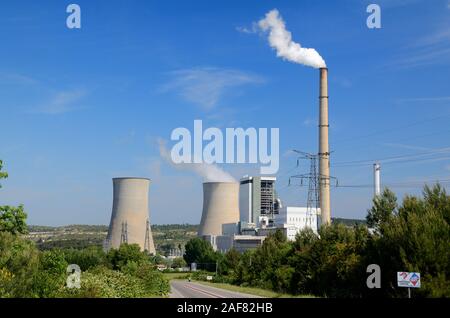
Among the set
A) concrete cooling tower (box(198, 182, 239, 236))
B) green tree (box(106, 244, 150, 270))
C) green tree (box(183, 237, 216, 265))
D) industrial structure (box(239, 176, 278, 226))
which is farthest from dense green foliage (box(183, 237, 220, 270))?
green tree (box(106, 244, 150, 270))

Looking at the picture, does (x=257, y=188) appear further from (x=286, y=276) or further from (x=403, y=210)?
(x=403, y=210)

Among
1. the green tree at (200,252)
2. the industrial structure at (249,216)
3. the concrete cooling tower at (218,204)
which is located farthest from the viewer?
the green tree at (200,252)

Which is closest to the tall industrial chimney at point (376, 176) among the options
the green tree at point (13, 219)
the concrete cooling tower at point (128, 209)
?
the concrete cooling tower at point (128, 209)

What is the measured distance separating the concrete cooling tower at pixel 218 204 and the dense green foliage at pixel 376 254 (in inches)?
1549

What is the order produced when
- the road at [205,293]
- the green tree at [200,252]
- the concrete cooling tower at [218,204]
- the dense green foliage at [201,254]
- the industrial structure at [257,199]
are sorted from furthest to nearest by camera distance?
the industrial structure at [257,199], the green tree at [200,252], the dense green foliage at [201,254], the concrete cooling tower at [218,204], the road at [205,293]

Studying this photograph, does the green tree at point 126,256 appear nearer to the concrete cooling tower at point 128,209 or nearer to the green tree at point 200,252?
the concrete cooling tower at point 128,209

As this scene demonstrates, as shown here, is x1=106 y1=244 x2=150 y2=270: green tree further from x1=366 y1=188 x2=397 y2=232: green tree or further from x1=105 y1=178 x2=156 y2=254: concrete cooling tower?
x1=105 y1=178 x2=156 y2=254: concrete cooling tower

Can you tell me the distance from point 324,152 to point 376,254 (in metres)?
36.0

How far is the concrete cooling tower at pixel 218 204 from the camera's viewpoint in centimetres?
7731

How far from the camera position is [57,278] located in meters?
19.3

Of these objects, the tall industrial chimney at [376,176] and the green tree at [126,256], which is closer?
the green tree at [126,256]

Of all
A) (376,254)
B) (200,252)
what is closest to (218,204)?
(200,252)

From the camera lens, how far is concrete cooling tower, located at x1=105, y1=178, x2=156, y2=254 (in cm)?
6750

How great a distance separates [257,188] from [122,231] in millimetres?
36993
